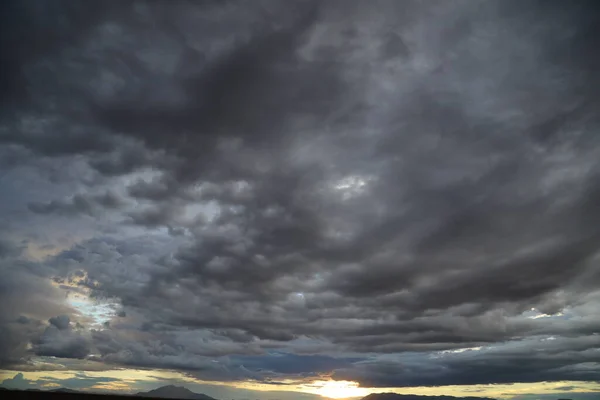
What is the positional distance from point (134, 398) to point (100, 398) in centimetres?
755

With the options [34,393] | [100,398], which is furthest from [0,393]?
[100,398]

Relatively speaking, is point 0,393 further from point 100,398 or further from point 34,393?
point 100,398

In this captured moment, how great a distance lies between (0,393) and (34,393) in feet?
18.9

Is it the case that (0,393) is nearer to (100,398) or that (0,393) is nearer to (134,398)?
(100,398)

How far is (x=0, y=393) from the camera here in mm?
84438

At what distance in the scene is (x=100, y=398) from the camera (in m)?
84.0

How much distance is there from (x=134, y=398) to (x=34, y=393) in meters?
19.4

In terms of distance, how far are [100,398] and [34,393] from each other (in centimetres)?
1219

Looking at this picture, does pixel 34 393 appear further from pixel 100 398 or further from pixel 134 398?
pixel 134 398

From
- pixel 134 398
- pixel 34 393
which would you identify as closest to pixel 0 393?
pixel 34 393

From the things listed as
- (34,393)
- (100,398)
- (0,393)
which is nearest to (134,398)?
(100,398)

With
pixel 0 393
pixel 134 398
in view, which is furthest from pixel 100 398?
pixel 0 393

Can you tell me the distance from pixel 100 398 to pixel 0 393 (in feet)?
58.7
